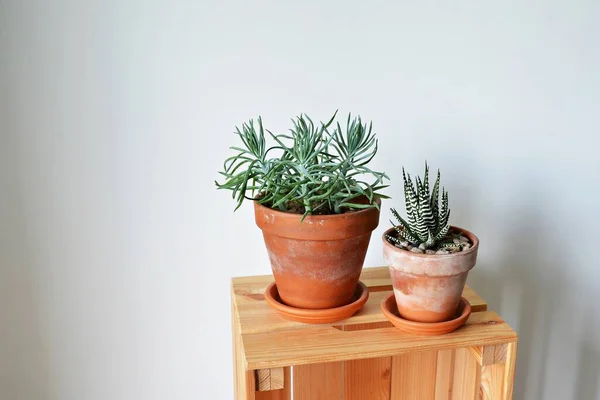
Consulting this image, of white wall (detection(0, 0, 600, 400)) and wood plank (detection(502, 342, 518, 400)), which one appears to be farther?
white wall (detection(0, 0, 600, 400))

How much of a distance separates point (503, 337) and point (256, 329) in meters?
0.41

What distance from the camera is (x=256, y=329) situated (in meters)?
1.02

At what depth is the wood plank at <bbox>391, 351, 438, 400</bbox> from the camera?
4.33 ft

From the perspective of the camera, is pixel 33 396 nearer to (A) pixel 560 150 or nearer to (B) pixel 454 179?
(B) pixel 454 179

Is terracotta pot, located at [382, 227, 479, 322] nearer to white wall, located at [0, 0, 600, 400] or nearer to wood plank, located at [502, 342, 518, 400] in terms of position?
wood plank, located at [502, 342, 518, 400]

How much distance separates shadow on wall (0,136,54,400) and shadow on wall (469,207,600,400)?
1.00 m

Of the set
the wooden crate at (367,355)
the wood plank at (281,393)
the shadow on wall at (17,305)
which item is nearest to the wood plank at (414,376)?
the wooden crate at (367,355)

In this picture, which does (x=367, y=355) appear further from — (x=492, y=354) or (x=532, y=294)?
(x=532, y=294)

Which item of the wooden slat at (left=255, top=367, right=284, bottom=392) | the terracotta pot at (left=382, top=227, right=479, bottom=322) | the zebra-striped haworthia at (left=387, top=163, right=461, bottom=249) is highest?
the zebra-striped haworthia at (left=387, top=163, right=461, bottom=249)

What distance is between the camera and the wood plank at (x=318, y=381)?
1.32 metres

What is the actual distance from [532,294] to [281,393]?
70cm

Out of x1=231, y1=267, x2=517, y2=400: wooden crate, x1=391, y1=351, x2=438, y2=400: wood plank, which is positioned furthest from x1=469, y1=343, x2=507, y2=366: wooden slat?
x1=391, y1=351, x2=438, y2=400: wood plank

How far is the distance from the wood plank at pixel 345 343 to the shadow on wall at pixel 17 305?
1.86ft

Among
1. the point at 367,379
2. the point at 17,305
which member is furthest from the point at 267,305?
the point at 17,305
